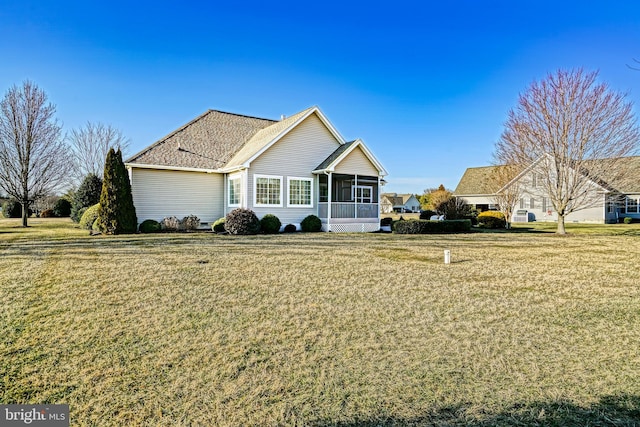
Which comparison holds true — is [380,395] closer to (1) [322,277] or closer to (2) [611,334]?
(2) [611,334]

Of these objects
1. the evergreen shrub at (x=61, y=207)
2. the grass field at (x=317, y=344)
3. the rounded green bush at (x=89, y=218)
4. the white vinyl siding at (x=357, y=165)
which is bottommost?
the grass field at (x=317, y=344)

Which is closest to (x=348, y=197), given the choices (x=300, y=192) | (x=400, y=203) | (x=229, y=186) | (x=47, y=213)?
(x=300, y=192)

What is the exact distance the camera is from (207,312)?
19.5 feet

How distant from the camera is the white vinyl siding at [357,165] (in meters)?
20.2

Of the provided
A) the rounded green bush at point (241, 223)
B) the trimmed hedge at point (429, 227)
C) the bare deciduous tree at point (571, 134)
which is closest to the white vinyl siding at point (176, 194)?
the rounded green bush at point (241, 223)

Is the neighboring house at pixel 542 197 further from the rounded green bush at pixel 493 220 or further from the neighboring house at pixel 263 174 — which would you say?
the neighboring house at pixel 263 174

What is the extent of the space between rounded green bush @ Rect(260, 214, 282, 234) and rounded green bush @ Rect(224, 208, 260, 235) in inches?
30.9

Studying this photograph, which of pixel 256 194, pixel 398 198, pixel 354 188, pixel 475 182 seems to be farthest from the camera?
pixel 398 198

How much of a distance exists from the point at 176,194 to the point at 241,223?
4945 millimetres

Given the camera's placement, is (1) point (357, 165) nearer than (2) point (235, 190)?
No

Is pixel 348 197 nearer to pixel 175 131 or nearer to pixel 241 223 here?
pixel 241 223

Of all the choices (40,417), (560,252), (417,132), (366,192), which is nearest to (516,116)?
(417,132)

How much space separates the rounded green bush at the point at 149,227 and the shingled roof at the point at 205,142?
3.07 metres

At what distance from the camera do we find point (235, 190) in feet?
64.3
